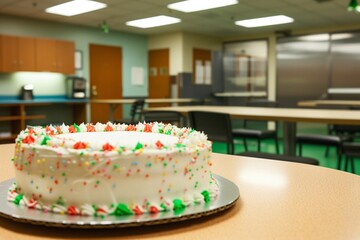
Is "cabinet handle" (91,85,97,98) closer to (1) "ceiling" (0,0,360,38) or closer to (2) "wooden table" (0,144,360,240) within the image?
(1) "ceiling" (0,0,360,38)

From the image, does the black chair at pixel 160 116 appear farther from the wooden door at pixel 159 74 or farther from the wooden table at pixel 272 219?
the wooden door at pixel 159 74

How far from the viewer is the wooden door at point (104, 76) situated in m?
8.66

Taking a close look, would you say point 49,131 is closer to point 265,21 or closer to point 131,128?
point 131,128

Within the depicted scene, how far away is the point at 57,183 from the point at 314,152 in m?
5.92

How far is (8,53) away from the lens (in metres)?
6.96

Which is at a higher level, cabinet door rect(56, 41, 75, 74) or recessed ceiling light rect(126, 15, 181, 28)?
recessed ceiling light rect(126, 15, 181, 28)

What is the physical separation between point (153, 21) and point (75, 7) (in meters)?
1.80

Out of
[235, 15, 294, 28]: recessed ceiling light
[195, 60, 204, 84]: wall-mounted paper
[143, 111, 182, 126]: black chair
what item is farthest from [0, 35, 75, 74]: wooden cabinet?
[143, 111, 182, 126]: black chair

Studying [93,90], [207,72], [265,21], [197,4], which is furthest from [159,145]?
[207,72]

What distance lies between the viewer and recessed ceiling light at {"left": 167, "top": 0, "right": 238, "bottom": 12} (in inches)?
244

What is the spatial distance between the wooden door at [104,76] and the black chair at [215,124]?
5.78 meters

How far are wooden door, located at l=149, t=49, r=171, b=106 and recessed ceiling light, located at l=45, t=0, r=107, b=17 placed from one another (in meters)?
2.91

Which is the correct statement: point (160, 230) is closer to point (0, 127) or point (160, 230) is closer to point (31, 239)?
point (31, 239)

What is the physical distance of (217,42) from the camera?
33.1ft
